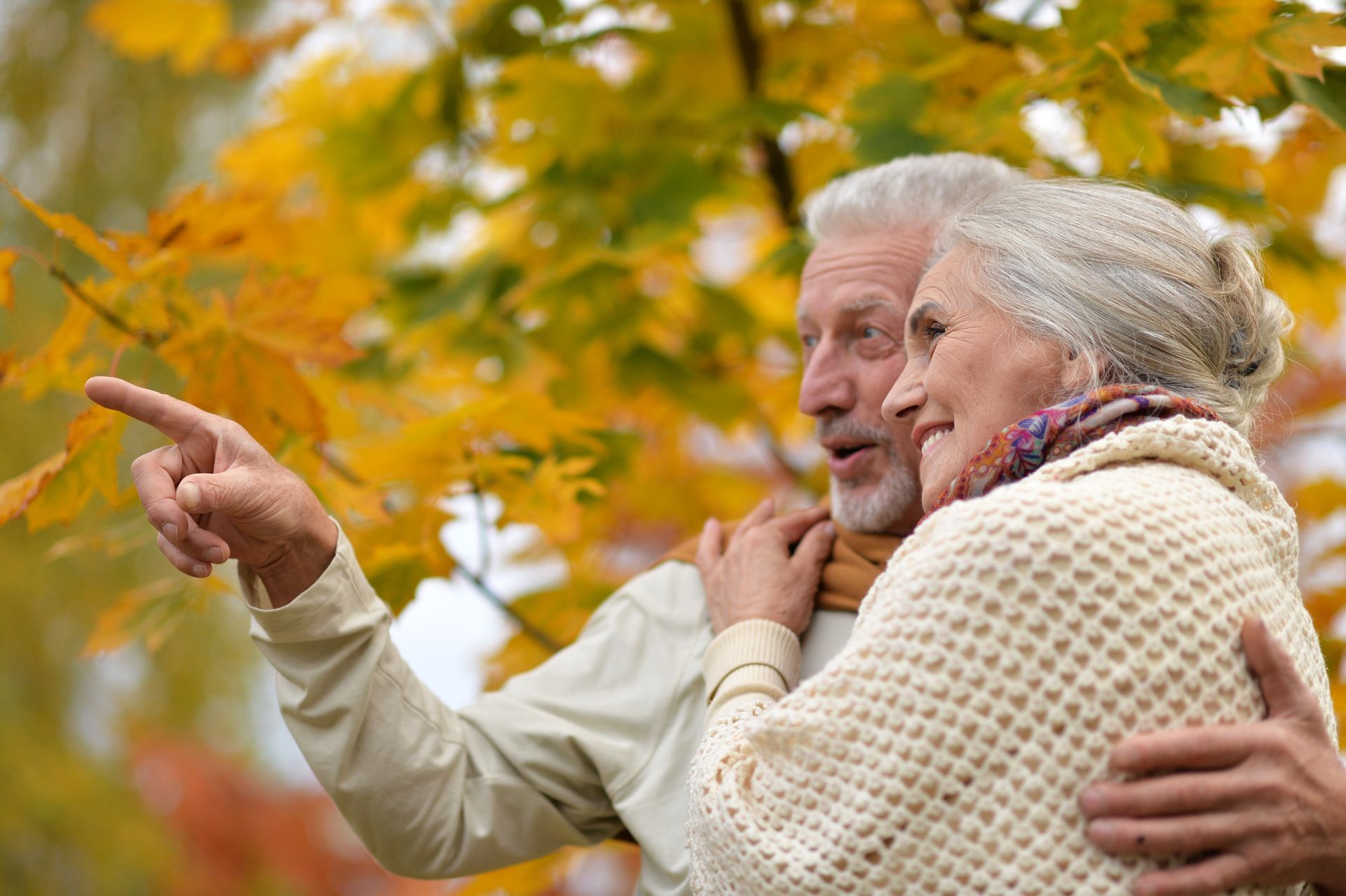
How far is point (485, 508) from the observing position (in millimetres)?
1854

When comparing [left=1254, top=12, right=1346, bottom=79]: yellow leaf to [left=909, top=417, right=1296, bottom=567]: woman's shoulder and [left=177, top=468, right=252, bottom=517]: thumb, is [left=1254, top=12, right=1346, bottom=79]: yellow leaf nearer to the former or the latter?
[left=909, top=417, right=1296, bottom=567]: woman's shoulder

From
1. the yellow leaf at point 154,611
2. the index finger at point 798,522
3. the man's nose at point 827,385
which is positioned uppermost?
the man's nose at point 827,385

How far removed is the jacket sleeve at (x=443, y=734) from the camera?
4.44 ft

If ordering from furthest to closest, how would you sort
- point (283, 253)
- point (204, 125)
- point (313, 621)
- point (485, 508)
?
1. point (204, 125)
2. point (283, 253)
3. point (485, 508)
4. point (313, 621)

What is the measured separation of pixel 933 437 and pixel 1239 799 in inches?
18.5

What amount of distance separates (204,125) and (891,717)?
4938 mm

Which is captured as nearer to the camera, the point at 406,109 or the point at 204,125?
the point at 406,109

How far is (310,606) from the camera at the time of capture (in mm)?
1316

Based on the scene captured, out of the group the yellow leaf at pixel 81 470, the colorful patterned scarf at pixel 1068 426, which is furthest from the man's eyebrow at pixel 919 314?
the yellow leaf at pixel 81 470

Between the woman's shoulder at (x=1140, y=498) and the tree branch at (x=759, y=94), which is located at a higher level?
the woman's shoulder at (x=1140, y=498)

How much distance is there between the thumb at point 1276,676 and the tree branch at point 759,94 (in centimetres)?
151

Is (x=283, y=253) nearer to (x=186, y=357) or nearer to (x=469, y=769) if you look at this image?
(x=186, y=357)

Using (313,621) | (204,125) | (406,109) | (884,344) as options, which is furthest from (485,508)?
(204,125)

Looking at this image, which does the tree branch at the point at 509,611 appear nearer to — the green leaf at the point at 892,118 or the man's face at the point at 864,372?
the man's face at the point at 864,372
